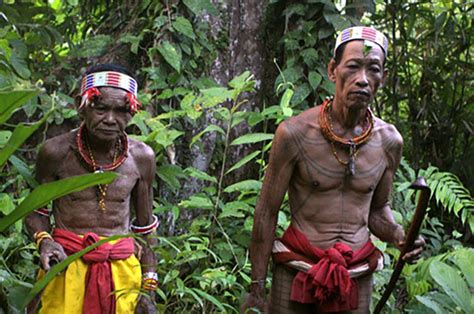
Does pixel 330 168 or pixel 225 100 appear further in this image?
pixel 225 100

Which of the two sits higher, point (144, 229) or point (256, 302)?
point (144, 229)

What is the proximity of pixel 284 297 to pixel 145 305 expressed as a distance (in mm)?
562

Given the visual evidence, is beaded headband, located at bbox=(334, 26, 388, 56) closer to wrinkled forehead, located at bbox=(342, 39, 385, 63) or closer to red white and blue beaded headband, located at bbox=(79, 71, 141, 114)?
wrinkled forehead, located at bbox=(342, 39, 385, 63)

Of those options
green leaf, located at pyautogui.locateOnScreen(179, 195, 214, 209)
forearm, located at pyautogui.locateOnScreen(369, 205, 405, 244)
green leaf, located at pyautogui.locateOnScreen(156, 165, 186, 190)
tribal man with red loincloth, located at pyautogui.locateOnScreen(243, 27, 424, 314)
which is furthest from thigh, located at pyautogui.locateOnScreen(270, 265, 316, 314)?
green leaf, located at pyautogui.locateOnScreen(156, 165, 186, 190)

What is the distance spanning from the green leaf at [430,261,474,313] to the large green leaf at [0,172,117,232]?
7.27 ft

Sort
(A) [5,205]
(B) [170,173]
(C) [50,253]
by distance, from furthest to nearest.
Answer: (B) [170,173]
(A) [5,205]
(C) [50,253]

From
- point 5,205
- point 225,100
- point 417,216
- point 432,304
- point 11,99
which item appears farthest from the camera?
point 225,100

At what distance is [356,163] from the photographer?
10.7 ft

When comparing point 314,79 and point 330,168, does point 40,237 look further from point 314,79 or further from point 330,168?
point 314,79

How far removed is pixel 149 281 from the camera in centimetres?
333

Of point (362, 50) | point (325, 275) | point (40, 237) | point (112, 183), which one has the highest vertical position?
point (362, 50)

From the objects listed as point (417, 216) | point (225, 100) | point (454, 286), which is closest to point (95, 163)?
point (417, 216)

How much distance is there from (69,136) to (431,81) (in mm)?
3909

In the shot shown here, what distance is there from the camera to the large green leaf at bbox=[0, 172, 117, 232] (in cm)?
138
